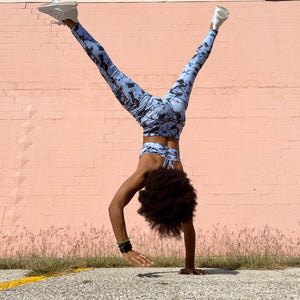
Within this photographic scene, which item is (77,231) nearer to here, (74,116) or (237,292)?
(74,116)

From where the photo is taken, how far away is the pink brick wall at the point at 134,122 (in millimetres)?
5031

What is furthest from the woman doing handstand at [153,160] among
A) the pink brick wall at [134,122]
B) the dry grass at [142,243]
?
the pink brick wall at [134,122]

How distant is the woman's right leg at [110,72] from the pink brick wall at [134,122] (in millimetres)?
2777

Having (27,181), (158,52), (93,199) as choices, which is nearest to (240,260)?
(93,199)

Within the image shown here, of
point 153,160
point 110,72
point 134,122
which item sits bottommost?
point 153,160

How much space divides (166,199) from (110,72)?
1085 millimetres

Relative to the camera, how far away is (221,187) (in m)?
5.08

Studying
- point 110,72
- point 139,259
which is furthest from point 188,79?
point 139,259

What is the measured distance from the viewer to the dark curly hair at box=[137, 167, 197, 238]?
7.43 ft

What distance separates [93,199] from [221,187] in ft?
6.71

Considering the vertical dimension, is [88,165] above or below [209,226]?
above

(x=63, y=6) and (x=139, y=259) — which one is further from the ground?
(x=63, y=6)

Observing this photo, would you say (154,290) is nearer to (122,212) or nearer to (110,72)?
(122,212)

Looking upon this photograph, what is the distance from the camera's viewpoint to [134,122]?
5.54m
